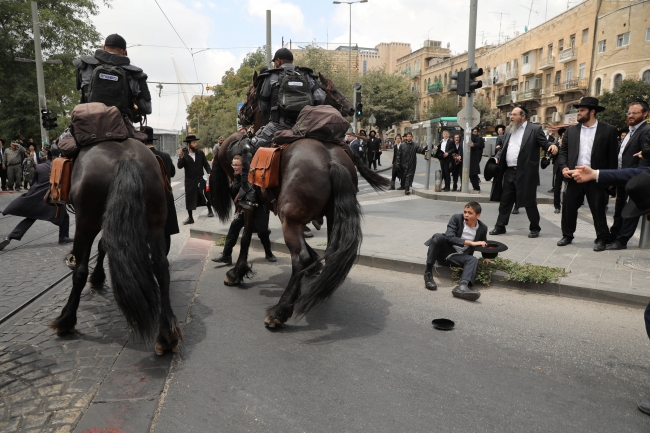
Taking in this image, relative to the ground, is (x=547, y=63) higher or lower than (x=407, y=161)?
higher

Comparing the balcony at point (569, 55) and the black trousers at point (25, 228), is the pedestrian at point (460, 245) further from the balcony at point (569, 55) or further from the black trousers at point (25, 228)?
the balcony at point (569, 55)

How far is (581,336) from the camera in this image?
4.39m

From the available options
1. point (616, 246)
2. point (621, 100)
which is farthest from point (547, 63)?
point (616, 246)

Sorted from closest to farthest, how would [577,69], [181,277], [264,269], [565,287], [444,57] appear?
[565,287]
[181,277]
[264,269]
[577,69]
[444,57]

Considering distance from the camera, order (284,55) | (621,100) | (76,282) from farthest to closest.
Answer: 1. (621,100)
2. (284,55)
3. (76,282)

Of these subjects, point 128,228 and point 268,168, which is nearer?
point 128,228

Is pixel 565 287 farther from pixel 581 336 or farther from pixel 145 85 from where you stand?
pixel 145 85

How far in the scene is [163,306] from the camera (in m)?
3.92

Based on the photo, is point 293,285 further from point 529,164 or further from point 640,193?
point 529,164

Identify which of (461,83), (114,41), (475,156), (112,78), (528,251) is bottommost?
(528,251)

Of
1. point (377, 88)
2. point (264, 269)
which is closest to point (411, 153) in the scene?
point (264, 269)

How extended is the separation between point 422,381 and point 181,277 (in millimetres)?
3707

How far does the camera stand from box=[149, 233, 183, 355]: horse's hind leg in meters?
3.88

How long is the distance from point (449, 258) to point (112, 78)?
4112mm
